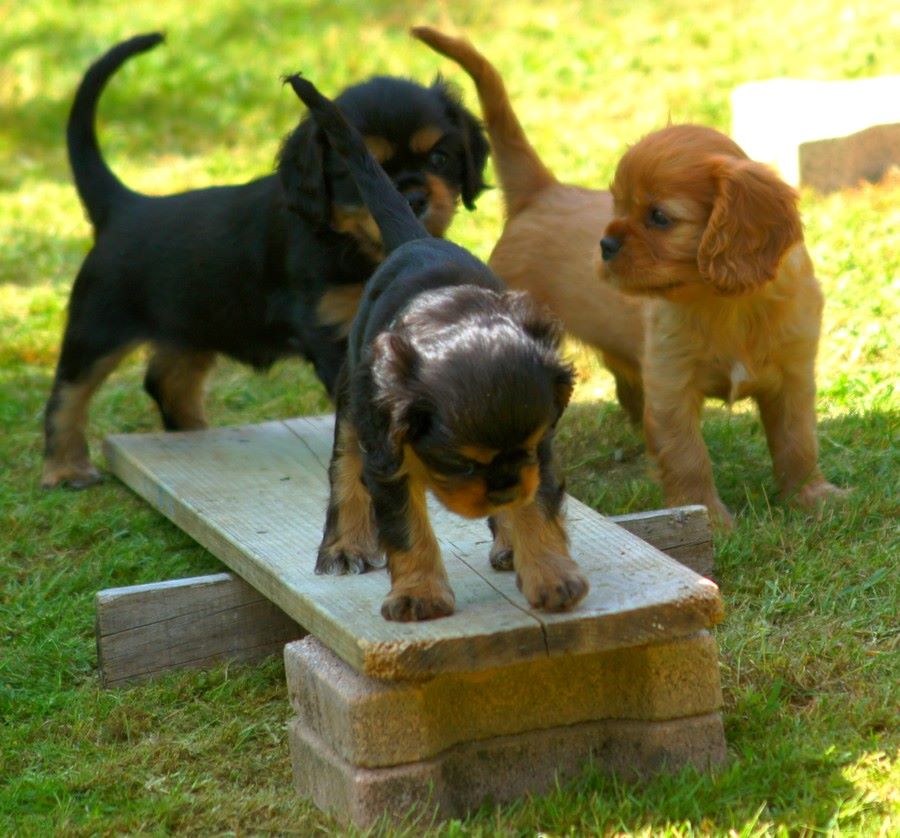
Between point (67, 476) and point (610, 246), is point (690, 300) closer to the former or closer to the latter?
point (610, 246)

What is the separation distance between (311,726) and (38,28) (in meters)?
10.9

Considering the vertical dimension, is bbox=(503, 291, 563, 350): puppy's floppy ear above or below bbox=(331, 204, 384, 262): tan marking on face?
above

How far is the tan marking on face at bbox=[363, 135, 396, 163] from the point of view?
407 centimetres

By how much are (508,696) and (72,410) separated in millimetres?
2628

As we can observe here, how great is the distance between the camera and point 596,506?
4.24m

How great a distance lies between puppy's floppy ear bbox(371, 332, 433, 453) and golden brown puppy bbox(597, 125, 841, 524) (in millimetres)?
1368

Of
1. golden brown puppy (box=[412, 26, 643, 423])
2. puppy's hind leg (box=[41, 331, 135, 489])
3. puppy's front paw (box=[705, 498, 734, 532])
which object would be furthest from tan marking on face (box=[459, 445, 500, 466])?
puppy's hind leg (box=[41, 331, 135, 489])

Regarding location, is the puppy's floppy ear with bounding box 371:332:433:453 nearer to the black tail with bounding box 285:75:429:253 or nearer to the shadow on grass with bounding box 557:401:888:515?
the black tail with bounding box 285:75:429:253

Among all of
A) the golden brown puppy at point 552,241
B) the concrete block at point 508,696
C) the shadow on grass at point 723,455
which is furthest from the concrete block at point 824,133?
the concrete block at point 508,696

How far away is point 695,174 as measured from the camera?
12.0 ft

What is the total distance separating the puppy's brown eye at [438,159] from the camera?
13.9ft

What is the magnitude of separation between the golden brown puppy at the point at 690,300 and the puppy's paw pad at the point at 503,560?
102 centimetres

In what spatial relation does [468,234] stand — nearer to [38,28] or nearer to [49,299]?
[49,299]

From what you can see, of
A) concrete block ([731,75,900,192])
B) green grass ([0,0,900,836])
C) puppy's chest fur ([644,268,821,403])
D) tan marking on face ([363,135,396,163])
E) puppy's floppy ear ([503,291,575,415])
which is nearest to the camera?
puppy's floppy ear ([503,291,575,415])
